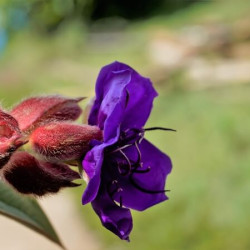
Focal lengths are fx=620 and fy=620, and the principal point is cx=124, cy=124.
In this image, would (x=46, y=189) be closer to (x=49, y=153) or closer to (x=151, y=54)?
(x=49, y=153)

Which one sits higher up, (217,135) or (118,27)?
(217,135)

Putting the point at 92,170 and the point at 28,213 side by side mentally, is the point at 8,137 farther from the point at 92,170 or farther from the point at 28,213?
the point at 28,213

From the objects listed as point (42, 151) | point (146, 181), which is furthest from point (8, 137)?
point (146, 181)

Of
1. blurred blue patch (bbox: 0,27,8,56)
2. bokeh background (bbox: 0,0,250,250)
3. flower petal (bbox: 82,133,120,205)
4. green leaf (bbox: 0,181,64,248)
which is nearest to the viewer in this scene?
flower petal (bbox: 82,133,120,205)

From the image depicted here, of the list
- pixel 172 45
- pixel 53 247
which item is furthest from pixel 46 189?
pixel 172 45

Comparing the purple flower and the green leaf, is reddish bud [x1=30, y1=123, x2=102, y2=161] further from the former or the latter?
the green leaf

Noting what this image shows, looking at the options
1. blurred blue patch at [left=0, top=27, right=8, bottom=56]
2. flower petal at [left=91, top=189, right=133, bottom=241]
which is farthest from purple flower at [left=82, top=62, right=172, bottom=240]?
blurred blue patch at [left=0, top=27, right=8, bottom=56]
